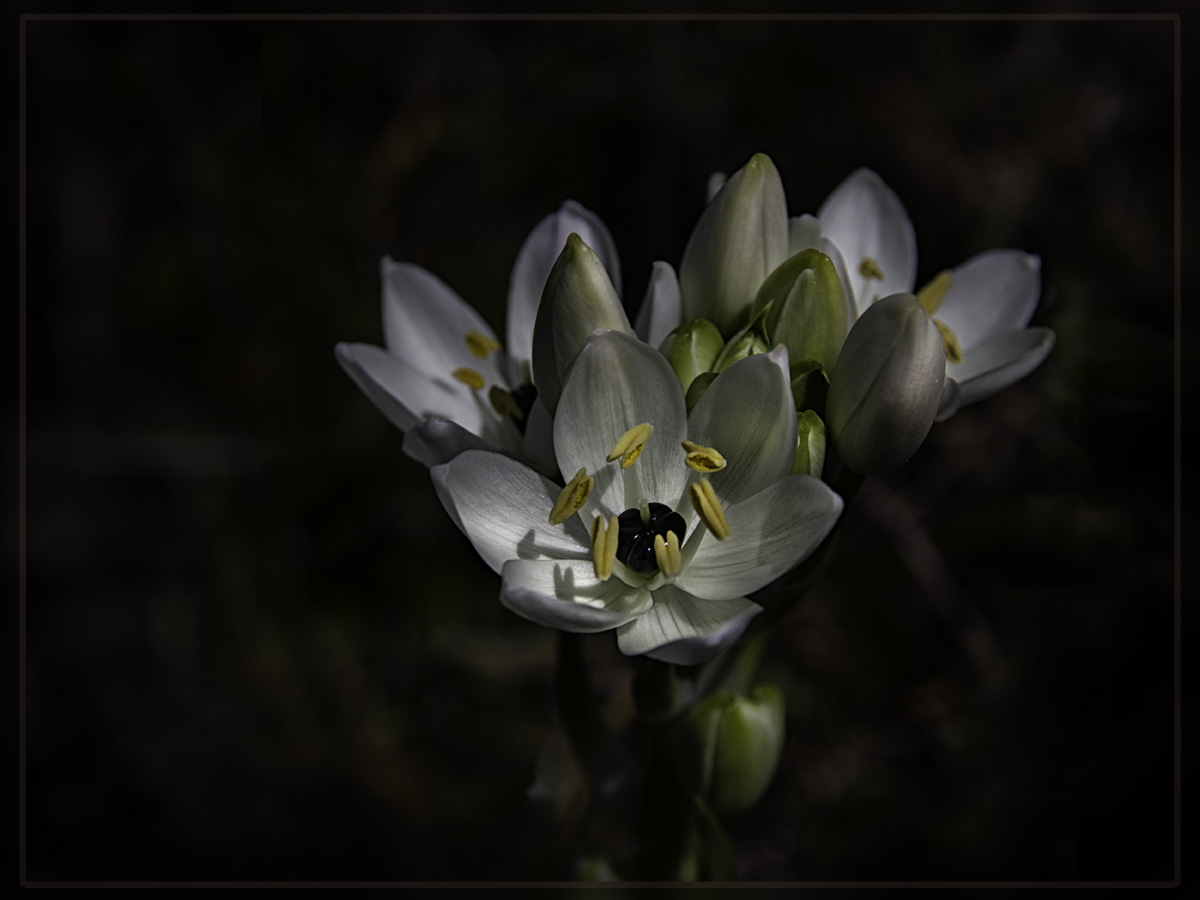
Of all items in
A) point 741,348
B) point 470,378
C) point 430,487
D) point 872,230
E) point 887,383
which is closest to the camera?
point 887,383

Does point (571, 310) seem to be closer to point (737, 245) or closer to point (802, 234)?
point (737, 245)

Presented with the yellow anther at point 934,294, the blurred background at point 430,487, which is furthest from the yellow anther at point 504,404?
the blurred background at point 430,487

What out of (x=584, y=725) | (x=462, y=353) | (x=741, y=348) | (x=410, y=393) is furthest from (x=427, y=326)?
(x=584, y=725)

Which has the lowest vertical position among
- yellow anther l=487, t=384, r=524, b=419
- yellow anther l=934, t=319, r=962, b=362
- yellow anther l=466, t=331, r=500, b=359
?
yellow anther l=487, t=384, r=524, b=419

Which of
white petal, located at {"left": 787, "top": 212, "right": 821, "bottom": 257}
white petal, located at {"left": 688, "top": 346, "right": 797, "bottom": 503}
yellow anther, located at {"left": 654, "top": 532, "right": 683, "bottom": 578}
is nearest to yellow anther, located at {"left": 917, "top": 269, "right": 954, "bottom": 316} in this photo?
white petal, located at {"left": 787, "top": 212, "right": 821, "bottom": 257}

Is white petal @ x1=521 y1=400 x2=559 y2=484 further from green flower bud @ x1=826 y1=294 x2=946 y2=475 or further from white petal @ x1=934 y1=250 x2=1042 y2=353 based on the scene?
white petal @ x1=934 y1=250 x2=1042 y2=353

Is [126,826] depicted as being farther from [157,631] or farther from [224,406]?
[224,406]

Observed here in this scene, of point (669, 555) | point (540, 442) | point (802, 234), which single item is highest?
point (802, 234)
